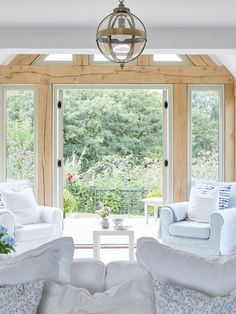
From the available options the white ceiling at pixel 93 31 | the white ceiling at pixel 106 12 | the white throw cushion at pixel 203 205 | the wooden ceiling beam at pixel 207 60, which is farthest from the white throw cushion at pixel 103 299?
the wooden ceiling beam at pixel 207 60

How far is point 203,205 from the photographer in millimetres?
5770

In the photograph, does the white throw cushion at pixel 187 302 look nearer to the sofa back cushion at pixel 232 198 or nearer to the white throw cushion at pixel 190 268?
the white throw cushion at pixel 190 268

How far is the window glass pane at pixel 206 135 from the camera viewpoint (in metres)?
→ 6.87

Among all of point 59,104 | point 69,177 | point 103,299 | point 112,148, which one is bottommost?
point 103,299

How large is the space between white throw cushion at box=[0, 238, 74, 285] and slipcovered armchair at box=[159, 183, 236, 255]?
3420 mm

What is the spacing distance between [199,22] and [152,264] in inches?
132

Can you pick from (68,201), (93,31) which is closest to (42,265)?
(93,31)

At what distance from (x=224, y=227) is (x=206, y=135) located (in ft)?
6.55

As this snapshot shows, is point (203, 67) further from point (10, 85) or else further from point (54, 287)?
point (54, 287)

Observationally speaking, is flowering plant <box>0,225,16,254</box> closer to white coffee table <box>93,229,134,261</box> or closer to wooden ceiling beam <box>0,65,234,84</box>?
white coffee table <box>93,229,134,261</box>

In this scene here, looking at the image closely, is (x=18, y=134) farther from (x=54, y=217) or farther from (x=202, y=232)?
(x=202, y=232)

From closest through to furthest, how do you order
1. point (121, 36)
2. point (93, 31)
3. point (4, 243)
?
point (4, 243), point (121, 36), point (93, 31)

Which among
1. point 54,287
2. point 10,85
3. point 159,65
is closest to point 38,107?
point 10,85

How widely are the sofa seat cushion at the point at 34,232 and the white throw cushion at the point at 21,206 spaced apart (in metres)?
0.14
